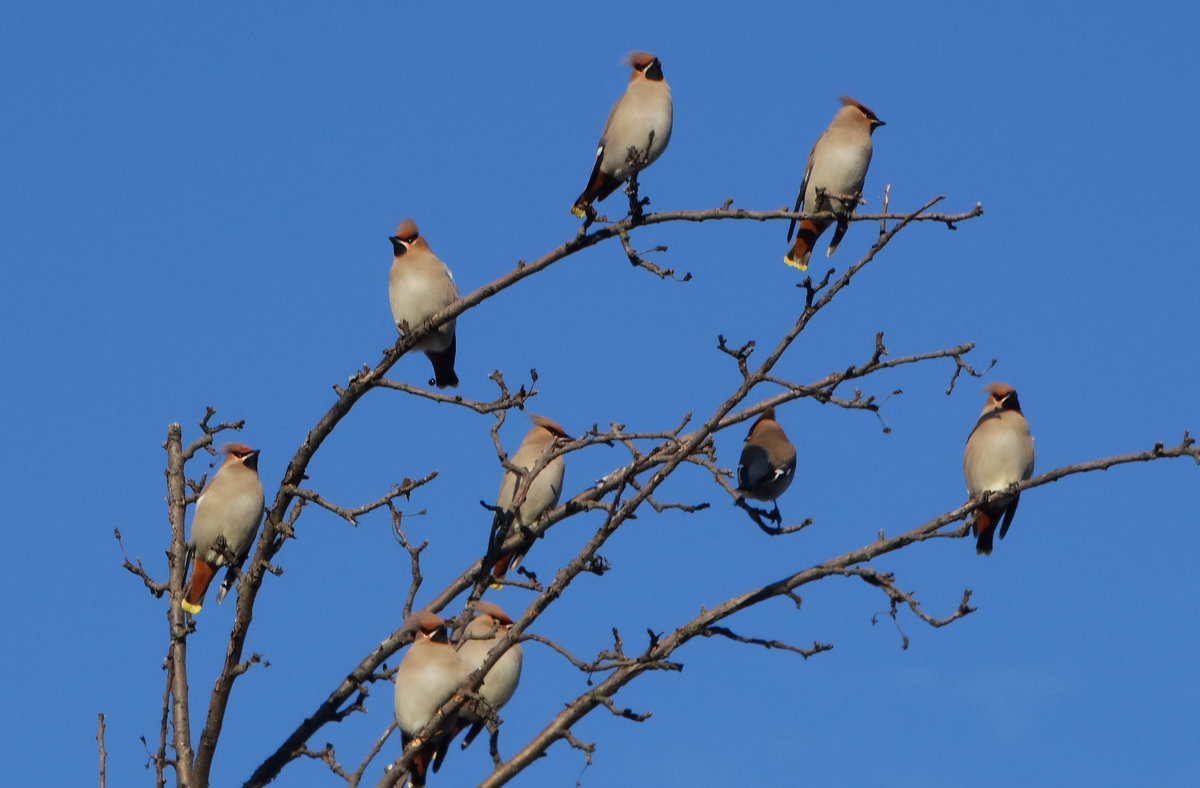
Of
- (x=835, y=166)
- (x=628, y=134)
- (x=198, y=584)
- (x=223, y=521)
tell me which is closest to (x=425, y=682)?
(x=223, y=521)

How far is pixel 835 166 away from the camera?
772 centimetres

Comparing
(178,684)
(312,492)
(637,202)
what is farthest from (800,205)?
(178,684)

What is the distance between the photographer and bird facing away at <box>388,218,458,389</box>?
7551 millimetres

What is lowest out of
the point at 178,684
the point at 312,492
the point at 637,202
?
the point at 178,684

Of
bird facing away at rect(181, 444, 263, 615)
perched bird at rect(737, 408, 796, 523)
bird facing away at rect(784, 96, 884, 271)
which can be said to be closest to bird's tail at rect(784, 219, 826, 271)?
bird facing away at rect(784, 96, 884, 271)

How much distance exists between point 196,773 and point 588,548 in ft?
6.03

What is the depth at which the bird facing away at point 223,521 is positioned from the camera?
7227mm

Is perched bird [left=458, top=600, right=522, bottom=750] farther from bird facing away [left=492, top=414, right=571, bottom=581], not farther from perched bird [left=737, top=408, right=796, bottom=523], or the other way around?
perched bird [left=737, top=408, right=796, bottom=523]

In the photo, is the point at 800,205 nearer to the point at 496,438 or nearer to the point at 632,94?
the point at 632,94

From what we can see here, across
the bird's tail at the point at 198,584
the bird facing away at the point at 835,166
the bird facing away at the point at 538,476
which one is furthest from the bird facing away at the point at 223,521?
the bird facing away at the point at 835,166

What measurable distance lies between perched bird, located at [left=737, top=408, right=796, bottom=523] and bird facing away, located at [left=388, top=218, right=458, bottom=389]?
1.45 meters

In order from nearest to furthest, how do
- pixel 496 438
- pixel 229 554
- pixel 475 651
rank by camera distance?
pixel 496 438
pixel 229 554
pixel 475 651

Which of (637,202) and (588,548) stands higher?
(637,202)

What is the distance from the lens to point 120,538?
669cm
